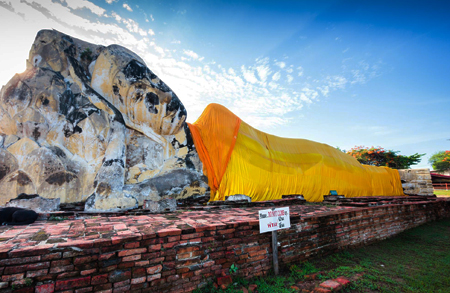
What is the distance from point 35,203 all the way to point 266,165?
6.11 metres

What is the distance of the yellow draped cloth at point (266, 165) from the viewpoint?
688 centimetres

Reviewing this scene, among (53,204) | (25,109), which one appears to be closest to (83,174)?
(53,204)

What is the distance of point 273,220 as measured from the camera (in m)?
2.75

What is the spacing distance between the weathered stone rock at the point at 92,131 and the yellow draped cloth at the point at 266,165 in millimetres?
692

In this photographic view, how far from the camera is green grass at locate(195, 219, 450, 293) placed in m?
2.49

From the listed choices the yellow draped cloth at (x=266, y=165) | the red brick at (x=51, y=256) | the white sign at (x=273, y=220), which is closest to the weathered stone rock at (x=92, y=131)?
the yellow draped cloth at (x=266, y=165)

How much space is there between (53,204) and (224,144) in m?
4.44

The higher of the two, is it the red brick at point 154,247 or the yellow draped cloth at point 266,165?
the yellow draped cloth at point 266,165

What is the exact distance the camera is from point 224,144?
7.16 metres

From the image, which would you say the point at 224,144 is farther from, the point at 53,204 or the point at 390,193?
the point at 390,193

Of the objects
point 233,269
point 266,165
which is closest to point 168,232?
point 233,269

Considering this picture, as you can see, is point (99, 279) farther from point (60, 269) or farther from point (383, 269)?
point (383, 269)

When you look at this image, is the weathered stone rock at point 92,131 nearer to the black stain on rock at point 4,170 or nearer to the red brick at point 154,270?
the black stain on rock at point 4,170

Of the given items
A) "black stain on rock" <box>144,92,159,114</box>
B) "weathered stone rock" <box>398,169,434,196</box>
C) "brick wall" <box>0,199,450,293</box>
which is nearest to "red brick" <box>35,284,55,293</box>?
"brick wall" <box>0,199,450,293</box>
